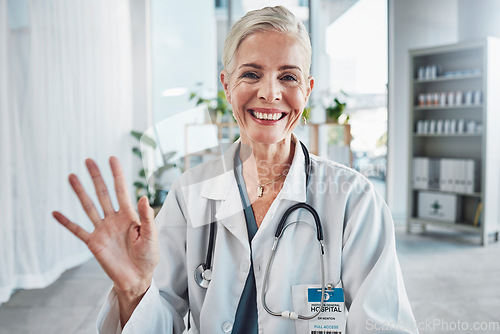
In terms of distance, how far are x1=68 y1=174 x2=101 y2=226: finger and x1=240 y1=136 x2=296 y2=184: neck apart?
35 centimetres

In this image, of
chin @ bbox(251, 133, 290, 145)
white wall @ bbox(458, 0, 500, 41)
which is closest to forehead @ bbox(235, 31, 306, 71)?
chin @ bbox(251, 133, 290, 145)

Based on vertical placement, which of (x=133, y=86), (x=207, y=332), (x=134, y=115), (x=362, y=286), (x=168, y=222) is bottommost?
(x=207, y=332)

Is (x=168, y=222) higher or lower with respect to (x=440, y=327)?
higher

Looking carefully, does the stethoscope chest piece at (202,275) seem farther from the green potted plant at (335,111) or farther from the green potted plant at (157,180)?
the green potted plant at (335,111)

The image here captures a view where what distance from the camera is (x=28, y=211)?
6.84 ft

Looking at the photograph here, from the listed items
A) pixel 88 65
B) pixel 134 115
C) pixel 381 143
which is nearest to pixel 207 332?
pixel 88 65

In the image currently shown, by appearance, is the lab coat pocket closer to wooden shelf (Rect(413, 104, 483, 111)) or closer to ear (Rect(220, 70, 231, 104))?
ear (Rect(220, 70, 231, 104))

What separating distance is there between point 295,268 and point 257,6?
51 cm

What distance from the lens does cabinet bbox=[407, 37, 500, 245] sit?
2.89 meters

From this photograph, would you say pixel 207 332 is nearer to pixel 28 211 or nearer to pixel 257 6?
pixel 257 6

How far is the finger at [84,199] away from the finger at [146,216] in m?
0.07

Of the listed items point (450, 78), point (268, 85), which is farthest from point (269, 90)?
point (450, 78)

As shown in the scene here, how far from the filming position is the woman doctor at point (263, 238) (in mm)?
729

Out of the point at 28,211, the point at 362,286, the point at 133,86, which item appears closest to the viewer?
the point at 362,286
